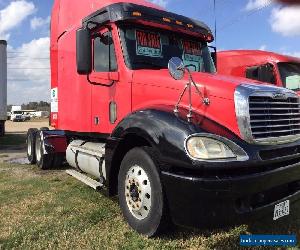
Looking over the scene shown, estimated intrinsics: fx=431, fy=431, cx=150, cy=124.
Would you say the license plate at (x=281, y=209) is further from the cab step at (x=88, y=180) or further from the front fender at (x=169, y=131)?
the cab step at (x=88, y=180)

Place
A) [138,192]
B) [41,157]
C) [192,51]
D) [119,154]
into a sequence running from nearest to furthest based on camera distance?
1. [138,192]
2. [119,154]
3. [192,51]
4. [41,157]

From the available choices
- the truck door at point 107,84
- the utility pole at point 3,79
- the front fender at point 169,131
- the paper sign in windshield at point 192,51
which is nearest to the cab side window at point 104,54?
the truck door at point 107,84

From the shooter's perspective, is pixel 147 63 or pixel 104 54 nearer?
pixel 147 63

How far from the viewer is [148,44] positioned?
5984mm

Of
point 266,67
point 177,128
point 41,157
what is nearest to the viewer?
point 177,128

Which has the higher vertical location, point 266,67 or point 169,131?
point 266,67

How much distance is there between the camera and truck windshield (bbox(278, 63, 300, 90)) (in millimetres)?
10742

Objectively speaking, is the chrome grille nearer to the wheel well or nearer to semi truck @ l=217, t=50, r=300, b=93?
the wheel well

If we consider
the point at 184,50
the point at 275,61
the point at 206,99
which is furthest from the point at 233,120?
the point at 275,61

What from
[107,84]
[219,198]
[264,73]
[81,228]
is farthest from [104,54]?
[264,73]

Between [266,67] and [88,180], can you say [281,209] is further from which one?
[266,67]

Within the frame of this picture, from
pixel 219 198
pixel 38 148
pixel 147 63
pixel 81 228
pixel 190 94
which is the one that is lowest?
pixel 81 228

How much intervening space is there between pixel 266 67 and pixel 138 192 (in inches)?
273

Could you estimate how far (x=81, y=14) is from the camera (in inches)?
307
